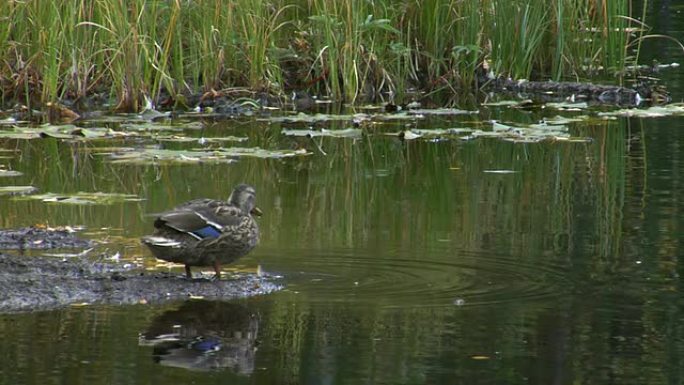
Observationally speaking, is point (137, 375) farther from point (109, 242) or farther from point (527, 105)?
point (527, 105)

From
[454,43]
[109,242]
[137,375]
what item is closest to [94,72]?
[454,43]

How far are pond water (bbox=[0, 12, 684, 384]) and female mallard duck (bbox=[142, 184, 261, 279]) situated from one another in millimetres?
275

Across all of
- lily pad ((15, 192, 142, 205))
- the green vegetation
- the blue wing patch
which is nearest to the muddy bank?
the blue wing patch

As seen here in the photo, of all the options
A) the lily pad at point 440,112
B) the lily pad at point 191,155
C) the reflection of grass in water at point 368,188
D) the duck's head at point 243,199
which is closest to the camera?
the duck's head at point 243,199

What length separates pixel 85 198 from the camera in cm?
914

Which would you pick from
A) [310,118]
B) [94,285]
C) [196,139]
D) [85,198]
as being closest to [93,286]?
[94,285]

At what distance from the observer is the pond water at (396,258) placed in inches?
→ 209

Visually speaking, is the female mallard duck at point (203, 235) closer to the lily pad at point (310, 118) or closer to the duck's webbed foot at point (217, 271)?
the duck's webbed foot at point (217, 271)

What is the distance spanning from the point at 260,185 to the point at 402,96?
487 cm

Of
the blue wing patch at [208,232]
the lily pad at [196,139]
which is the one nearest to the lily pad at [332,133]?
the lily pad at [196,139]

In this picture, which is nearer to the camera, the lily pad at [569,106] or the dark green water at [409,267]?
the dark green water at [409,267]

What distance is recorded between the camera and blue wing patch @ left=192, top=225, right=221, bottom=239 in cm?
675

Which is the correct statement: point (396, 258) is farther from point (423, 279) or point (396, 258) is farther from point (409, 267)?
point (423, 279)

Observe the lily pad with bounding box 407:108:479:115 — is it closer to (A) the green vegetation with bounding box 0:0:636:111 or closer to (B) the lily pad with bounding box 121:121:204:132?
(A) the green vegetation with bounding box 0:0:636:111
